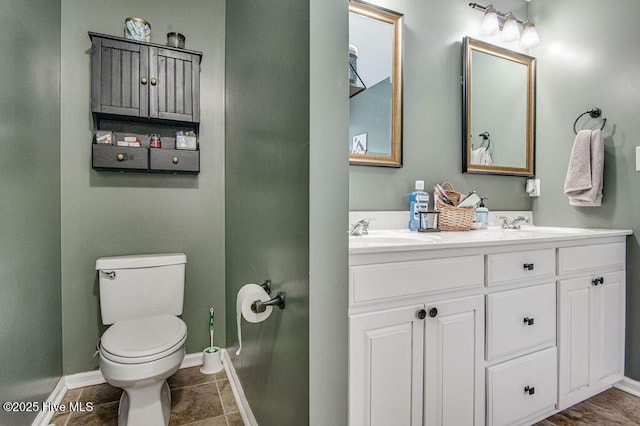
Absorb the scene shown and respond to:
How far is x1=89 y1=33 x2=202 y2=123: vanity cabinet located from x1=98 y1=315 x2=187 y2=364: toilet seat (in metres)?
1.10

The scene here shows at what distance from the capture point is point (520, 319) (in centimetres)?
132

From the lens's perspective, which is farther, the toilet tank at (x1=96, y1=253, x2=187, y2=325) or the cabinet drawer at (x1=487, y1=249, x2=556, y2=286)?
the toilet tank at (x1=96, y1=253, x2=187, y2=325)

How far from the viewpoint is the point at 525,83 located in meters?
2.23

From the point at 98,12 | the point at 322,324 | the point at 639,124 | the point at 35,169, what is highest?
the point at 98,12

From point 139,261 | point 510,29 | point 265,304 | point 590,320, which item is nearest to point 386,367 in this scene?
point 265,304

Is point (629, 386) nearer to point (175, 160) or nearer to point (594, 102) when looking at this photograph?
point (594, 102)

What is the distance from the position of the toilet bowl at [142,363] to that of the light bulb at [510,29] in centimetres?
266

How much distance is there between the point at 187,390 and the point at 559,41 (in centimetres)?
319

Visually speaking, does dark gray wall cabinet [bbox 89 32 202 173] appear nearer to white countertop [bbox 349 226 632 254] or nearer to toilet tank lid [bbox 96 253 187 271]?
toilet tank lid [bbox 96 253 187 271]

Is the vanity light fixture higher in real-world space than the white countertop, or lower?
higher

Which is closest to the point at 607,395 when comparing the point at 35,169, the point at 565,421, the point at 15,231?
the point at 565,421

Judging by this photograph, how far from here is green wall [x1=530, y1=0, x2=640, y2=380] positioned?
175 cm

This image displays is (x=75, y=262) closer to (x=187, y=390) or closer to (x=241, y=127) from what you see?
(x=187, y=390)

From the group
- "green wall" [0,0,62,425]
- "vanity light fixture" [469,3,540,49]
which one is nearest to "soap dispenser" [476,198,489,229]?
"vanity light fixture" [469,3,540,49]
